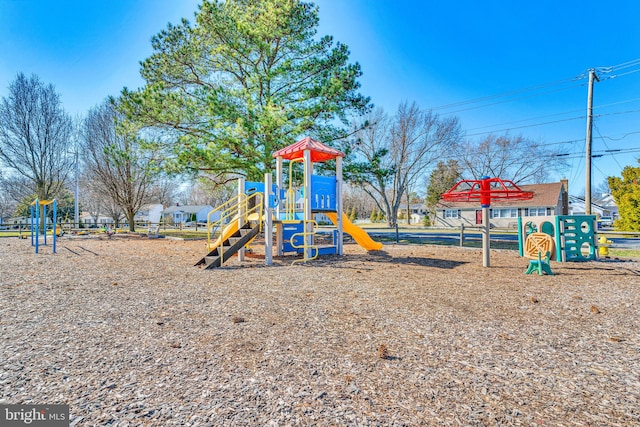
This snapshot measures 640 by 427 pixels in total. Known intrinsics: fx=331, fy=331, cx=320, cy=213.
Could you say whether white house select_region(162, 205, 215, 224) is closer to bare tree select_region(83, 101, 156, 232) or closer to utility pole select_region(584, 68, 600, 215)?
bare tree select_region(83, 101, 156, 232)

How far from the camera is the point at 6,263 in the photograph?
923 cm

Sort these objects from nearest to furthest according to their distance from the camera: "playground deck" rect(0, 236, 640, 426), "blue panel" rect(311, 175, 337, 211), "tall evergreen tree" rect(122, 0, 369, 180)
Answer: "playground deck" rect(0, 236, 640, 426), "blue panel" rect(311, 175, 337, 211), "tall evergreen tree" rect(122, 0, 369, 180)

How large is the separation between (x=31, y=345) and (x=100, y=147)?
27219mm

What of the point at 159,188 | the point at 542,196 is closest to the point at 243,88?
the point at 159,188

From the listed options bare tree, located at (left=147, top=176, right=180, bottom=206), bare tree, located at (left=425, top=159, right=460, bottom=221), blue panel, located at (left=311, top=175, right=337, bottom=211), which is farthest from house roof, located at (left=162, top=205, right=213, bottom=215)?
blue panel, located at (left=311, top=175, right=337, bottom=211)

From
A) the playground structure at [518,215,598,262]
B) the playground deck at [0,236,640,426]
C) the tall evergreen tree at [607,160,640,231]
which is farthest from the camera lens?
the tall evergreen tree at [607,160,640,231]

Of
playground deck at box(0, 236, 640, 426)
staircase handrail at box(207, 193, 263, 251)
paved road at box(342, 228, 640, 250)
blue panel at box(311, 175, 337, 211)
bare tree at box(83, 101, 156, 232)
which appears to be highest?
bare tree at box(83, 101, 156, 232)

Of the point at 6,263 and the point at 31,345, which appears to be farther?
the point at 6,263

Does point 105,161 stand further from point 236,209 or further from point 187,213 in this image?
point 187,213

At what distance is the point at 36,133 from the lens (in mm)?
24547

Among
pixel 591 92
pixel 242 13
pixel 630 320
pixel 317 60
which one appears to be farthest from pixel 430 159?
pixel 630 320

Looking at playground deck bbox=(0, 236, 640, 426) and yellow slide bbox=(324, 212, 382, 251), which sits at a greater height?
yellow slide bbox=(324, 212, 382, 251)

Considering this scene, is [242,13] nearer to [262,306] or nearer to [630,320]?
[262,306]

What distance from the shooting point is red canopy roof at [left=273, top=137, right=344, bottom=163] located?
10.6 m
